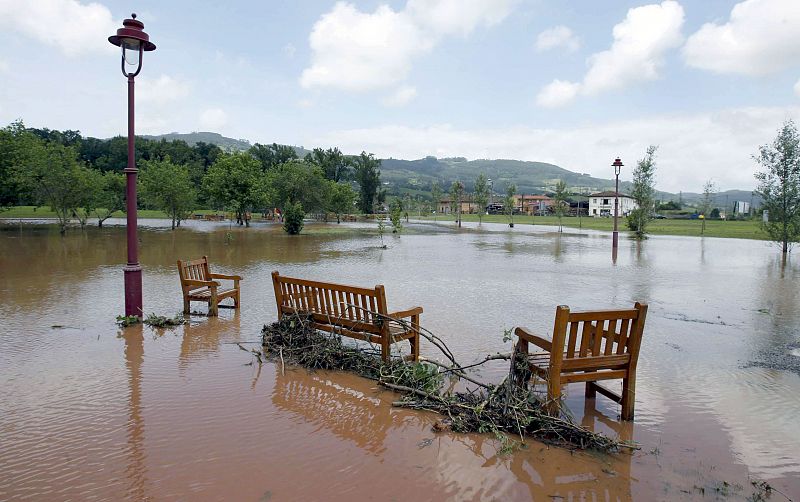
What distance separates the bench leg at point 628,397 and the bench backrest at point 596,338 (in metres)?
0.17

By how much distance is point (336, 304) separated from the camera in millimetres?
6555

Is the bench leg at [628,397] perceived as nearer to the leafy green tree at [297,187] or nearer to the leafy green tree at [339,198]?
the leafy green tree at [297,187]

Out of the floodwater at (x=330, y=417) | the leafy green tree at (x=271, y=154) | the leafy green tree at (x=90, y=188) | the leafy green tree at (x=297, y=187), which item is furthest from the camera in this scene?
the leafy green tree at (x=271, y=154)

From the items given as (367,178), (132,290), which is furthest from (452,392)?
(367,178)

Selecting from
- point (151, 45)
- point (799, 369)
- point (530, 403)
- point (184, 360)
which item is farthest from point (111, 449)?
point (799, 369)

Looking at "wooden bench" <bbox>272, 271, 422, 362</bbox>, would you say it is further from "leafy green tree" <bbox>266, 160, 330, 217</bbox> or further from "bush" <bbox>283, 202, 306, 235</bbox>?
"leafy green tree" <bbox>266, 160, 330, 217</bbox>

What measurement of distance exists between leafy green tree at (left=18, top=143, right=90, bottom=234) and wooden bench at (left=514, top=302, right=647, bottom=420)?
109 feet

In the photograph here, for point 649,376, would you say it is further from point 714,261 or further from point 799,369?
point 714,261

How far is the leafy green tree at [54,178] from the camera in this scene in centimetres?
2936

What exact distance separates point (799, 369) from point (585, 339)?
4.45 meters

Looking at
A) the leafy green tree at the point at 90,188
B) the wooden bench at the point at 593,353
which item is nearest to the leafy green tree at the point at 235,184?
the leafy green tree at the point at 90,188

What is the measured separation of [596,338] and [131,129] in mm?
7923

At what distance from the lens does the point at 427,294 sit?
1236cm

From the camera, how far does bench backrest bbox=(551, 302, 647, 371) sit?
4.69m
